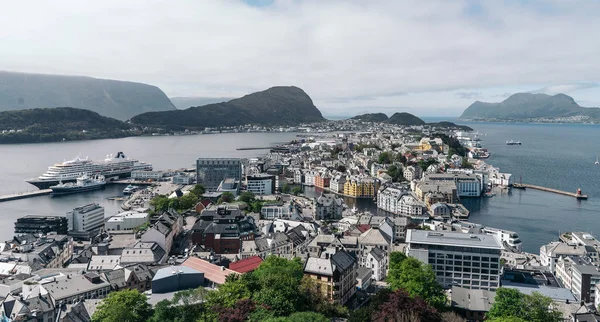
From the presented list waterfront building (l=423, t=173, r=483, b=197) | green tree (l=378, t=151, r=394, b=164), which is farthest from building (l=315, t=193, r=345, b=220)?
green tree (l=378, t=151, r=394, b=164)

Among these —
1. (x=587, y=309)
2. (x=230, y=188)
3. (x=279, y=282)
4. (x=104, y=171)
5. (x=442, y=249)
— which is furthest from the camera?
(x=104, y=171)

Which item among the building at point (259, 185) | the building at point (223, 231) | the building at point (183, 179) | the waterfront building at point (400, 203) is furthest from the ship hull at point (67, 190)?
the waterfront building at point (400, 203)

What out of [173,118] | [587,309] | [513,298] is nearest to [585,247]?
[587,309]

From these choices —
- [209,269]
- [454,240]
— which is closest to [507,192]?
[454,240]

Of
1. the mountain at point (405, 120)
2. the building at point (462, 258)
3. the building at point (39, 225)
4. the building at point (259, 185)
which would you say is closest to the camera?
the building at point (462, 258)

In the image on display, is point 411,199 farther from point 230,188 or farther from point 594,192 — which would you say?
point 594,192

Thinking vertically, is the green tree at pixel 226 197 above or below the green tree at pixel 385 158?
below

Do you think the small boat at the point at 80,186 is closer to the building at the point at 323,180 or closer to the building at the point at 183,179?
the building at the point at 183,179

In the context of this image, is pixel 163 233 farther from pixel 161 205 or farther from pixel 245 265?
pixel 161 205
